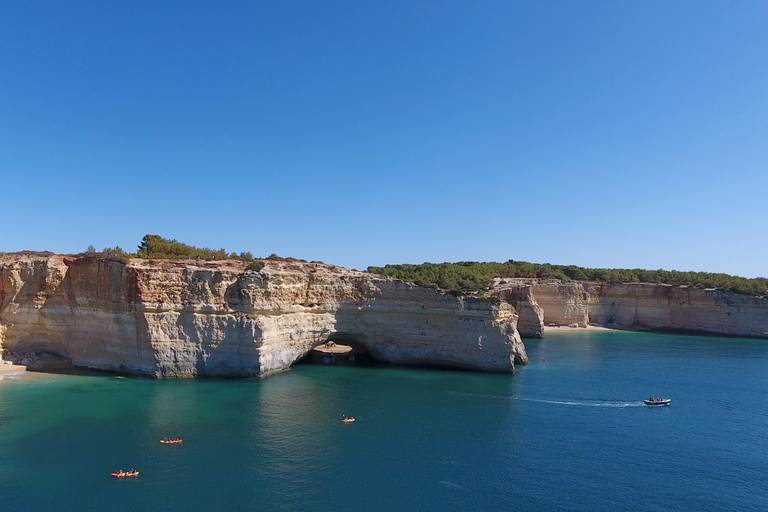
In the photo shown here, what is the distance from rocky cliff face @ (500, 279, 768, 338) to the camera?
62.8 metres

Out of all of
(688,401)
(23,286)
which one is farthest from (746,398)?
(23,286)

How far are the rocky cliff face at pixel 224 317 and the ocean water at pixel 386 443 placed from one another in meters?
2.04

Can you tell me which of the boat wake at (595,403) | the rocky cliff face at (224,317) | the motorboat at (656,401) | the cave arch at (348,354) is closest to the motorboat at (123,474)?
the rocky cliff face at (224,317)

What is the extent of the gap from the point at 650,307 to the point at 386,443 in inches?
2472

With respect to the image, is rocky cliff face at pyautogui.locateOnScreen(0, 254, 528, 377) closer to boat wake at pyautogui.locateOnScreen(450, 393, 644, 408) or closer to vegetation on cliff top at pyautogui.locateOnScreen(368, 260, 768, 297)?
boat wake at pyautogui.locateOnScreen(450, 393, 644, 408)

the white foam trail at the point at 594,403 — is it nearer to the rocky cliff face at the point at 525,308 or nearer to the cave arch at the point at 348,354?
the cave arch at the point at 348,354

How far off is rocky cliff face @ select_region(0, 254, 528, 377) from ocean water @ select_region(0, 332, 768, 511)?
204 cm

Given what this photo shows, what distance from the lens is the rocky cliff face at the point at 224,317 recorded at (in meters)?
32.7

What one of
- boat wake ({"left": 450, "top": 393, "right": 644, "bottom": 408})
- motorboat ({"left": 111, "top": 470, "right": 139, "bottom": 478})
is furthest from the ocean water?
motorboat ({"left": 111, "top": 470, "right": 139, "bottom": 478})

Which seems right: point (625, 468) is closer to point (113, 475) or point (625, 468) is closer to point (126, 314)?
point (113, 475)

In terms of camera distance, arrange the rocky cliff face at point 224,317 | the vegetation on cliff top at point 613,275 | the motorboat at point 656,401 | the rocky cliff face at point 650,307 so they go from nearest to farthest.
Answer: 1. the motorboat at point 656,401
2. the rocky cliff face at point 224,317
3. the rocky cliff face at point 650,307
4. the vegetation on cliff top at point 613,275

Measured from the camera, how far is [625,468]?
19438mm

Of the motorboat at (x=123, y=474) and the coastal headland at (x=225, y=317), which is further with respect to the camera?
the coastal headland at (x=225, y=317)

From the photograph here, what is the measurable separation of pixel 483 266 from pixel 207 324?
49262 mm
